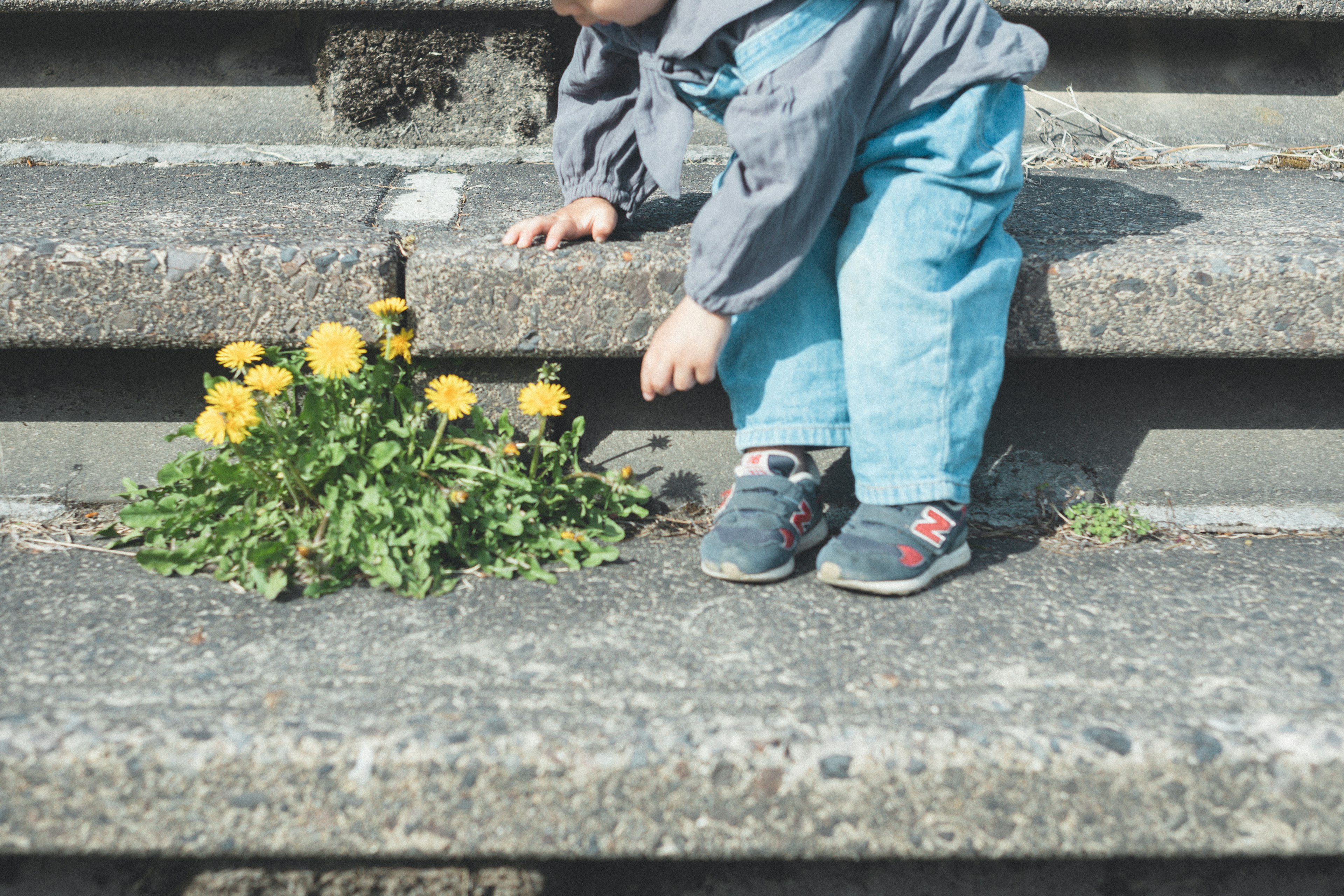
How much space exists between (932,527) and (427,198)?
1.13 metres

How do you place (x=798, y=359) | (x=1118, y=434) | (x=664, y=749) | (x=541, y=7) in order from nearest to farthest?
1. (x=664, y=749)
2. (x=798, y=359)
3. (x=1118, y=434)
4. (x=541, y=7)

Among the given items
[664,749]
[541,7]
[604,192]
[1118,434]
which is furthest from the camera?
[541,7]

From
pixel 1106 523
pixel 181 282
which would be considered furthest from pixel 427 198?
pixel 1106 523


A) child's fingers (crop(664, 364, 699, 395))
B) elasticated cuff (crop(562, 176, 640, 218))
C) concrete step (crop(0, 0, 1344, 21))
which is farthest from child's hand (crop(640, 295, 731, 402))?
concrete step (crop(0, 0, 1344, 21))

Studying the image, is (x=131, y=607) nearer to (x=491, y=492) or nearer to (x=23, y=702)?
(x=23, y=702)

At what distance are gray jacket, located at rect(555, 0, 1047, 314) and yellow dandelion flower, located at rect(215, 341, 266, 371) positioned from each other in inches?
26.6

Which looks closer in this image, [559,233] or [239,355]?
[239,355]

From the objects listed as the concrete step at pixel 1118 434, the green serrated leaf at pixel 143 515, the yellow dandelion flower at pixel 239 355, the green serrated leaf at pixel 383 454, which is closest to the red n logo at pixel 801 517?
the concrete step at pixel 1118 434

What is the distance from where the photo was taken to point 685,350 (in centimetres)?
130

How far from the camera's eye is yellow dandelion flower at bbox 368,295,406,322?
138cm

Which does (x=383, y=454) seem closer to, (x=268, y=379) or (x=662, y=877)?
(x=268, y=379)

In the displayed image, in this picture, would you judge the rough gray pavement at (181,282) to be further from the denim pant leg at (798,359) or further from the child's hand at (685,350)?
the denim pant leg at (798,359)

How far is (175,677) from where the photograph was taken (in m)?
1.09

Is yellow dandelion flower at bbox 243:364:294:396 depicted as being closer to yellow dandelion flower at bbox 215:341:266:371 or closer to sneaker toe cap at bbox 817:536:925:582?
yellow dandelion flower at bbox 215:341:266:371
